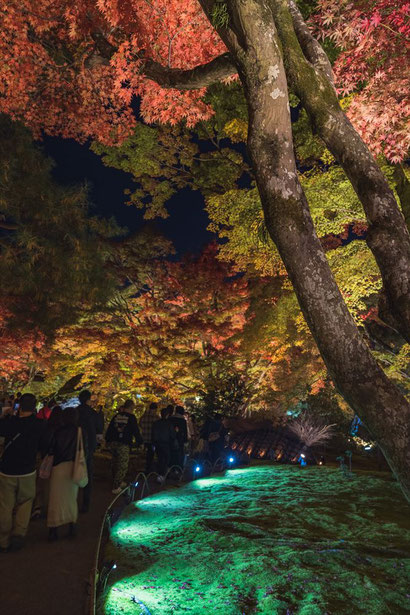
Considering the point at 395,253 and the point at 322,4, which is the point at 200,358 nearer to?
the point at 322,4

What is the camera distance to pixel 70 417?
5.46m

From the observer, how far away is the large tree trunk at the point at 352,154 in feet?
10.8

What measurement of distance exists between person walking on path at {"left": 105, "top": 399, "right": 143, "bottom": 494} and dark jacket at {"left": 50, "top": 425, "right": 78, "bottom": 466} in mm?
2550

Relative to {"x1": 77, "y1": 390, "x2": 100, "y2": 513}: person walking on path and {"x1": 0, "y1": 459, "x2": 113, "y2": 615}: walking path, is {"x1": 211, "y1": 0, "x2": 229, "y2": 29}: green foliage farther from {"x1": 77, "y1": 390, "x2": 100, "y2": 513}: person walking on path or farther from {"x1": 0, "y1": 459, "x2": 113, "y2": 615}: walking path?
{"x1": 0, "y1": 459, "x2": 113, "y2": 615}: walking path

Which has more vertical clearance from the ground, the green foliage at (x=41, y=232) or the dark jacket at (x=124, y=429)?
the green foliage at (x=41, y=232)

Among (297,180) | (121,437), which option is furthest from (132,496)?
(297,180)

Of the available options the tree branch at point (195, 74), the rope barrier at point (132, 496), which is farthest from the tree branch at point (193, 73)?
the rope barrier at point (132, 496)

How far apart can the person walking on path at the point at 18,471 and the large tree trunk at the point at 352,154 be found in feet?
13.4

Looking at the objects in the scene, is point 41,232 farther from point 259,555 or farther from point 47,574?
point 259,555

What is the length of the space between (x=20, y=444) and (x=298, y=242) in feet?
13.0

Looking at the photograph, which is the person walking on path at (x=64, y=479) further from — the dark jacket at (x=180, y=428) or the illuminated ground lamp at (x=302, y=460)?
the illuminated ground lamp at (x=302, y=460)

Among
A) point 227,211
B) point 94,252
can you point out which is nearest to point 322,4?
point 227,211

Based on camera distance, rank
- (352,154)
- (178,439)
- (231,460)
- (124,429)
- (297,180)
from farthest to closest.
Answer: (231,460)
(178,439)
(124,429)
(352,154)
(297,180)

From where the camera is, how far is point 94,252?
10180 millimetres
